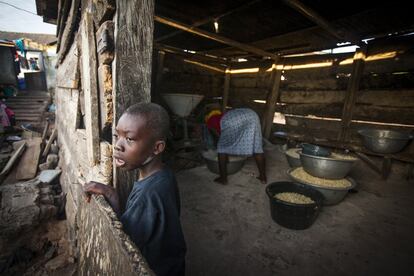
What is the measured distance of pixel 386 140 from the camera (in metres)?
3.88

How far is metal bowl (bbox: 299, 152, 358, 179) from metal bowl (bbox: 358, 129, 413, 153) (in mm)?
1062

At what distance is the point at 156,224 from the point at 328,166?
9.81ft

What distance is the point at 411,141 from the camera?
3967 millimetres

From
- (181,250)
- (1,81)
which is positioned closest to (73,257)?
(181,250)

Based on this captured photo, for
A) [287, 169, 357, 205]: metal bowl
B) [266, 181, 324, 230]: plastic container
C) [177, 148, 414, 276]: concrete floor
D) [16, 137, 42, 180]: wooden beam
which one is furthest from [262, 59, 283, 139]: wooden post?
[16, 137, 42, 180]: wooden beam

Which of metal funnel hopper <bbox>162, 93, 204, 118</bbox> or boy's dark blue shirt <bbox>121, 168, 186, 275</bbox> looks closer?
boy's dark blue shirt <bbox>121, 168, 186, 275</bbox>

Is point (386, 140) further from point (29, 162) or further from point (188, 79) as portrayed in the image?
point (29, 162)

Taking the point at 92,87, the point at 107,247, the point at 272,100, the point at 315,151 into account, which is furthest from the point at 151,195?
the point at 272,100

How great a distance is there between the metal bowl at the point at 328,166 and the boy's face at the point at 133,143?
284 centimetres

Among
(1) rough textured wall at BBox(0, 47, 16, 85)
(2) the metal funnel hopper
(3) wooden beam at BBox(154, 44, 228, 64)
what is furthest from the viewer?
(1) rough textured wall at BBox(0, 47, 16, 85)

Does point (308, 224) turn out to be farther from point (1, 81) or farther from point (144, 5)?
point (1, 81)

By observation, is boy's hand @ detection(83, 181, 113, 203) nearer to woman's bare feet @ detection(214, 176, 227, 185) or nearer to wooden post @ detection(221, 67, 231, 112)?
woman's bare feet @ detection(214, 176, 227, 185)

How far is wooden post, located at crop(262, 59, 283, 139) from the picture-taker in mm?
5902

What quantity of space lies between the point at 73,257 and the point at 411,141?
223 inches
